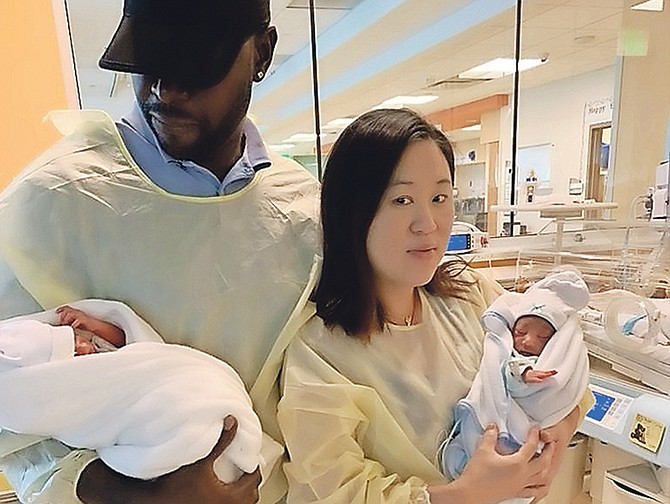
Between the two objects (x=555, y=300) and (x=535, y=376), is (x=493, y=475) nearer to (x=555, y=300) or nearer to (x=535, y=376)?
(x=535, y=376)

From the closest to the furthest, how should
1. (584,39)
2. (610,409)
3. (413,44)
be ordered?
(610,409), (584,39), (413,44)

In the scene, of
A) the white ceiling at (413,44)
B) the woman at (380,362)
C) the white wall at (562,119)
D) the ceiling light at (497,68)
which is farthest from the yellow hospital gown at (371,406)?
the white wall at (562,119)

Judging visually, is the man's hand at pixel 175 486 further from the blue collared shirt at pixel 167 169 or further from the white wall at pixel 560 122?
the white wall at pixel 560 122

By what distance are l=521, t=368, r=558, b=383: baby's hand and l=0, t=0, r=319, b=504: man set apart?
A: 1.16 feet

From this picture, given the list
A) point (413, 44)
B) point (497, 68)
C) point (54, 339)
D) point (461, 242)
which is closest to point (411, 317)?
point (54, 339)

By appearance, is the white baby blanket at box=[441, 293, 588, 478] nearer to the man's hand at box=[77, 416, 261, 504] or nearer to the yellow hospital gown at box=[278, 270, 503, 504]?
the yellow hospital gown at box=[278, 270, 503, 504]

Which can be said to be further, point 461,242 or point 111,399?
point 461,242

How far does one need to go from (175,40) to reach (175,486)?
558 millimetres

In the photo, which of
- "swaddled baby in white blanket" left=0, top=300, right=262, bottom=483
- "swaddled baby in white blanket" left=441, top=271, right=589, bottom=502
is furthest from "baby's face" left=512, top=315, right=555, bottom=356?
"swaddled baby in white blanket" left=0, top=300, right=262, bottom=483

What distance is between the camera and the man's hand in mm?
730

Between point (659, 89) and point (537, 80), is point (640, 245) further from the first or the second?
point (537, 80)

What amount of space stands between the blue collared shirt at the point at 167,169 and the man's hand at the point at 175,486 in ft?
1.11

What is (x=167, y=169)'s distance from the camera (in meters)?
0.89

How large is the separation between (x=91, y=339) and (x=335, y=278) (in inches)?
14.2
